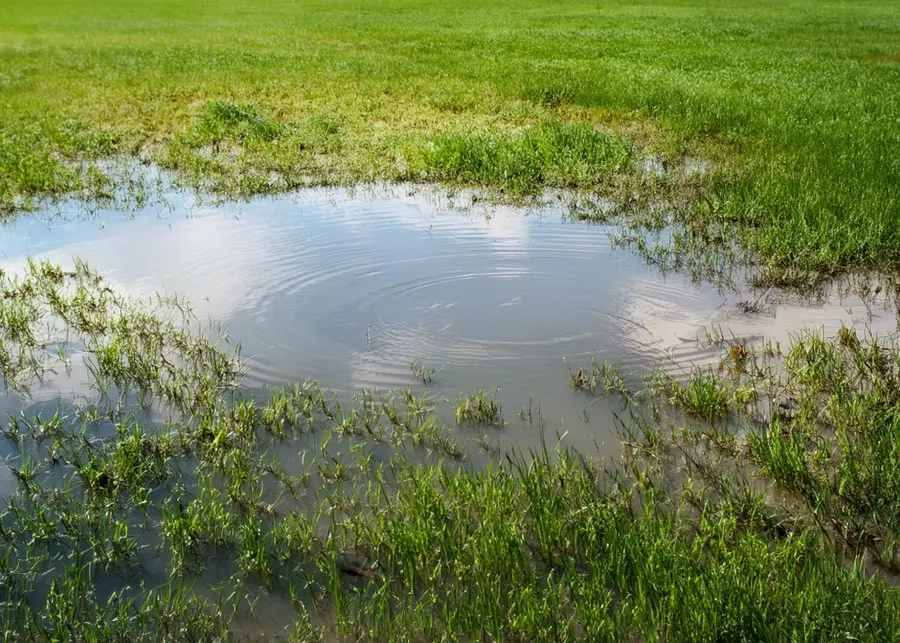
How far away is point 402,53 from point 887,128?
17.1 m

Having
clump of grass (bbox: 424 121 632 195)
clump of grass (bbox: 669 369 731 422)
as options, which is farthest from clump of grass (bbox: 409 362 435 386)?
clump of grass (bbox: 424 121 632 195)

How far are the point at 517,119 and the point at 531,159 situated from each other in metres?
3.81

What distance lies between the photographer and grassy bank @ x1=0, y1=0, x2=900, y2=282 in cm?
933

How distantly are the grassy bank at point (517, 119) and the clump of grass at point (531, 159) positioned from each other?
0.03 m

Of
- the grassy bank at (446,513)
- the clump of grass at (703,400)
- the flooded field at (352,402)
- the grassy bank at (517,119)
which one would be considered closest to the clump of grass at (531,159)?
the grassy bank at (517,119)

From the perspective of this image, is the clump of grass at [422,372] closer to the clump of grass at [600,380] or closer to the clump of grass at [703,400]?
the clump of grass at [600,380]

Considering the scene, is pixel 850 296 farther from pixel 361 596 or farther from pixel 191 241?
pixel 191 241

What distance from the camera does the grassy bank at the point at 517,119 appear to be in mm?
9328

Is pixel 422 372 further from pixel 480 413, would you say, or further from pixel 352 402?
pixel 480 413

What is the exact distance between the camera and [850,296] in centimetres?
691

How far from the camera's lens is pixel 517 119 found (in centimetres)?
1489

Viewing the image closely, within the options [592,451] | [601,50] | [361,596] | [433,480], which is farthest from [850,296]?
[601,50]

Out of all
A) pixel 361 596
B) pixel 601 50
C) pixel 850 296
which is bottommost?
pixel 361 596

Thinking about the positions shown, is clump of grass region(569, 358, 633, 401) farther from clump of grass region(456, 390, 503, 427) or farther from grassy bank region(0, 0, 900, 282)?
grassy bank region(0, 0, 900, 282)
